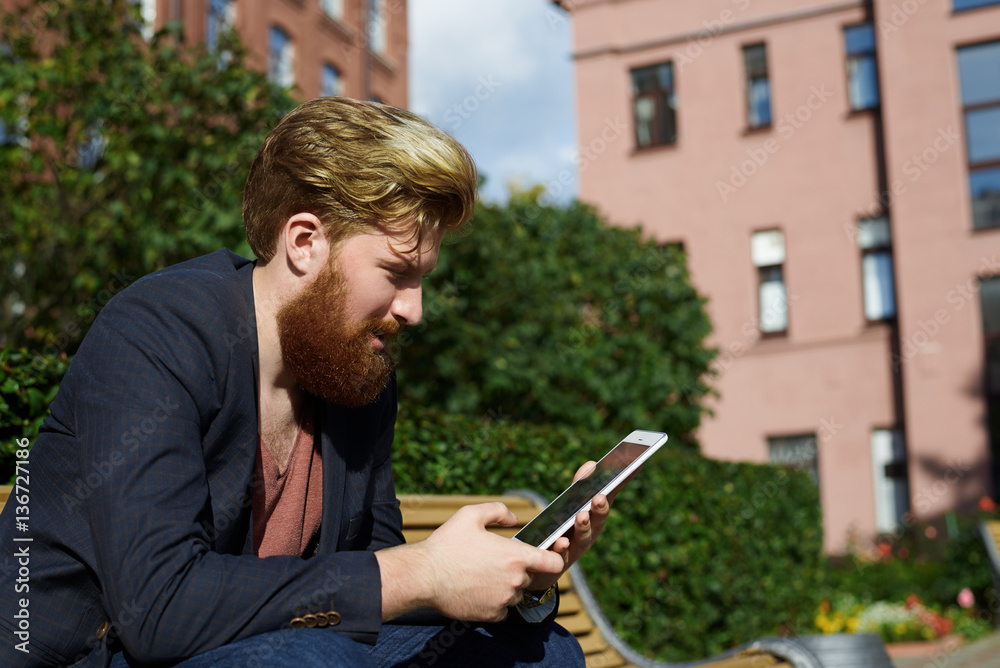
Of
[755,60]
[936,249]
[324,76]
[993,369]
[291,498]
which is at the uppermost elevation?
[324,76]

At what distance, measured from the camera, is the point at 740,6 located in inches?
773

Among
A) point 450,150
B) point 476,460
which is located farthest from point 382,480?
point 476,460

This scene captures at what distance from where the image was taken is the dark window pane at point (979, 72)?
17125 mm

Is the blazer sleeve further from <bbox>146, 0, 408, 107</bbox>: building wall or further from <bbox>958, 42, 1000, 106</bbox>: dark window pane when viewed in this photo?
<bbox>958, 42, 1000, 106</bbox>: dark window pane

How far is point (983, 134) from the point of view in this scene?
17109 millimetres

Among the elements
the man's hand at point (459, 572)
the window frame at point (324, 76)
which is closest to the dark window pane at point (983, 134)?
the window frame at point (324, 76)

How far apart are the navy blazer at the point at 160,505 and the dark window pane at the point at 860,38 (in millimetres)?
18755

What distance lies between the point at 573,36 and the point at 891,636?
14.5 meters

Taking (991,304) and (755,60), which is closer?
(991,304)

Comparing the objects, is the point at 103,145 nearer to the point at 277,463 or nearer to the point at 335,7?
the point at 277,463

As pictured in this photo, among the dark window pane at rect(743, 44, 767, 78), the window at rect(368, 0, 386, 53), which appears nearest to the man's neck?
the dark window pane at rect(743, 44, 767, 78)

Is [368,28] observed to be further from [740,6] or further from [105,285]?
[105,285]

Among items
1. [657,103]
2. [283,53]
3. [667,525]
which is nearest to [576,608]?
[667,525]

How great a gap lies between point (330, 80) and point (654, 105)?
726 cm
